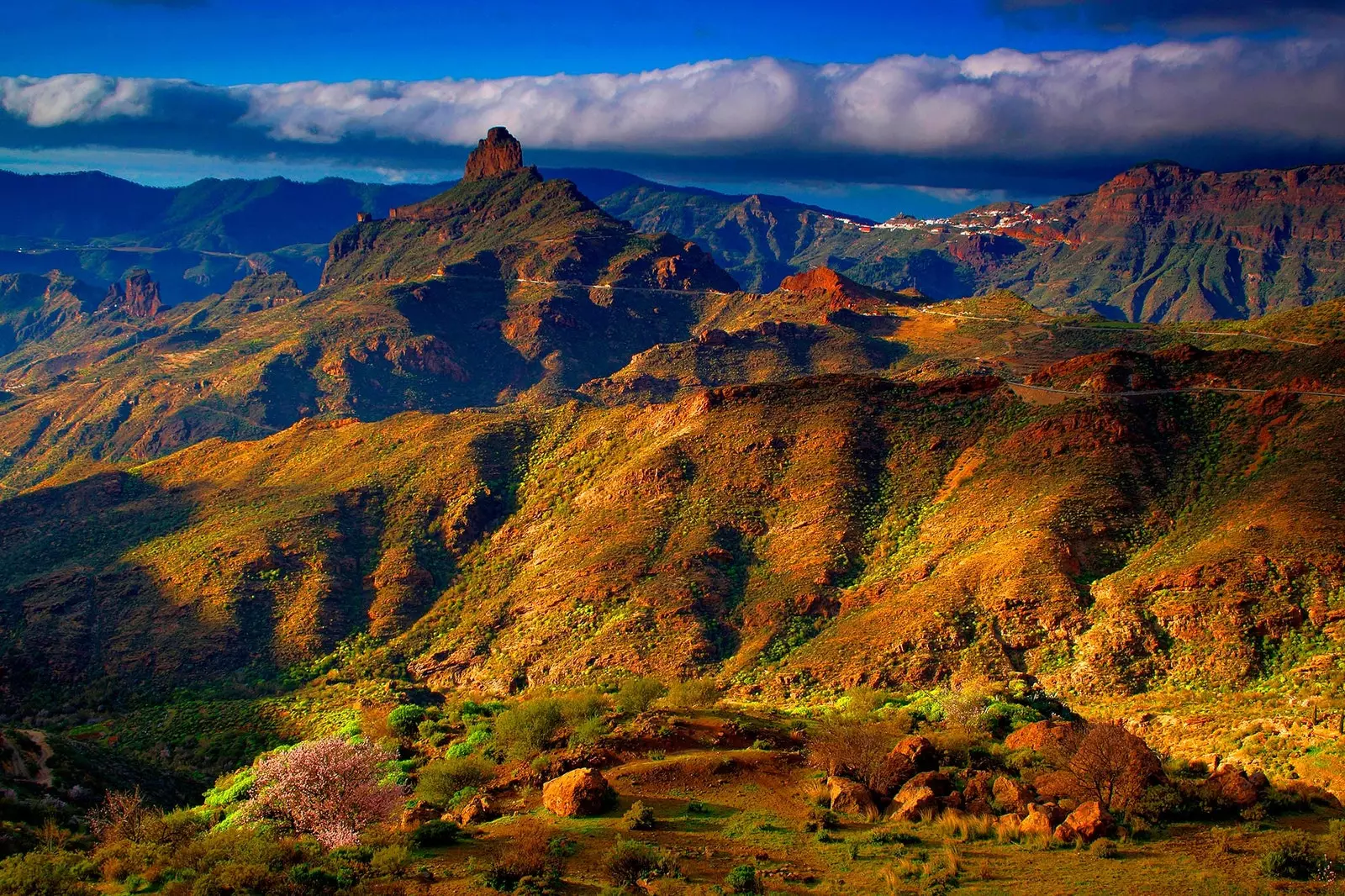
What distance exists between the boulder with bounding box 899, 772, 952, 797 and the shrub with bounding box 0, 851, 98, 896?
95.3 ft

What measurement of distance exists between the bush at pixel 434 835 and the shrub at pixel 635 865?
6238 millimetres

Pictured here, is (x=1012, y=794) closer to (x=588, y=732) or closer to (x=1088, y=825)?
(x=1088, y=825)

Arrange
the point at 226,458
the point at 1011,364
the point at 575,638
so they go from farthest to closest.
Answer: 1. the point at 1011,364
2. the point at 226,458
3. the point at 575,638

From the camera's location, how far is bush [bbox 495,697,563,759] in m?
56.2

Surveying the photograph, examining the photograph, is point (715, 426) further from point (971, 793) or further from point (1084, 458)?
point (971, 793)

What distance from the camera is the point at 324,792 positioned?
160 feet

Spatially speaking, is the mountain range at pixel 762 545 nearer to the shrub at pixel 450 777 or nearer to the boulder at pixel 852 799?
the shrub at pixel 450 777

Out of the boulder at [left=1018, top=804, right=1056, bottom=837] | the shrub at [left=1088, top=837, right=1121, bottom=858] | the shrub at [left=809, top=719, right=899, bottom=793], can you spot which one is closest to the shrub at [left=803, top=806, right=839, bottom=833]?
the shrub at [left=809, top=719, right=899, bottom=793]

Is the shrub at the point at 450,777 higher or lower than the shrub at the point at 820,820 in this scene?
lower

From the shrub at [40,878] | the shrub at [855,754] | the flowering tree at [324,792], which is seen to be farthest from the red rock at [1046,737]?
the shrub at [40,878]

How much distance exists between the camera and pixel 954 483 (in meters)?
90.6

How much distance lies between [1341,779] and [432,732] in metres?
43.7

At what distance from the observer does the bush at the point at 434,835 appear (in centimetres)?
3956

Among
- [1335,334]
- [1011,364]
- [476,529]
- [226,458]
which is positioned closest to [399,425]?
[226,458]
